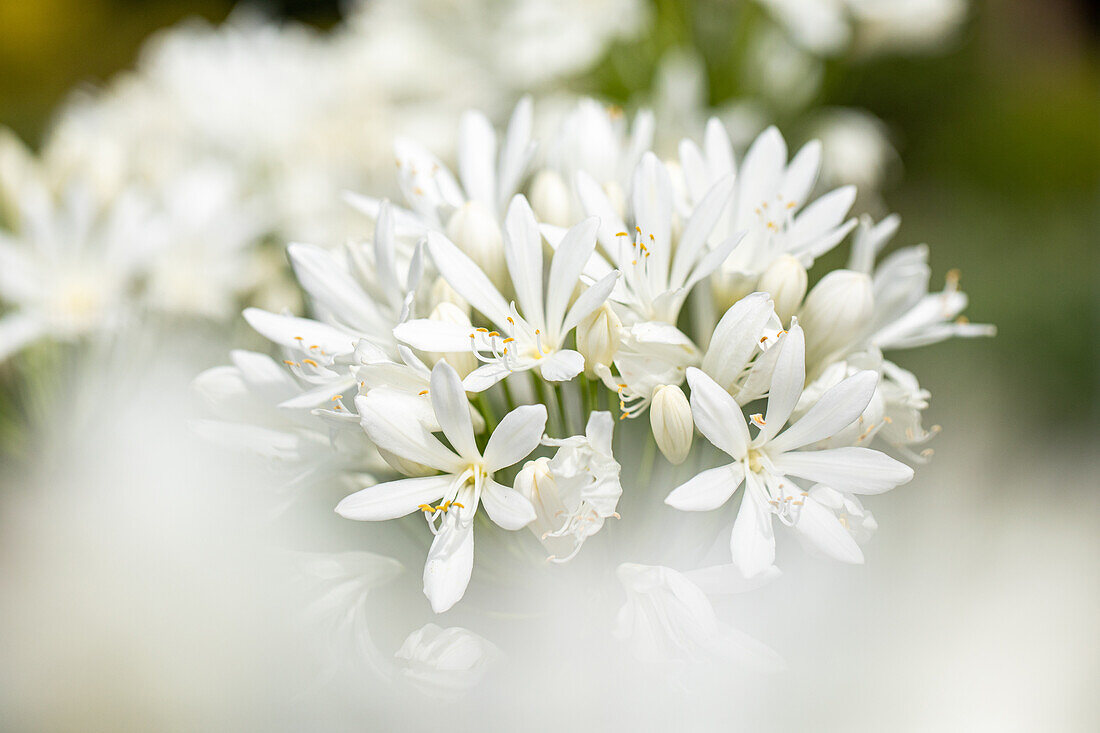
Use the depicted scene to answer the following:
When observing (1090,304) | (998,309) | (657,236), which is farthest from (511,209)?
(1090,304)

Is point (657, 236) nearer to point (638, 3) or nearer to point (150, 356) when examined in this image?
point (150, 356)

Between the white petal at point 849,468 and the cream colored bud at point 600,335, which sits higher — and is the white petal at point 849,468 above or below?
below

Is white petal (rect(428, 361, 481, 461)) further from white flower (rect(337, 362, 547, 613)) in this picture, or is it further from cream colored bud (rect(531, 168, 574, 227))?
cream colored bud (rect(531, 168, 574, 227))

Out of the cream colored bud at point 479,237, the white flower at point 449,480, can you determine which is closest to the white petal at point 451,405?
the white flower at point 449,480

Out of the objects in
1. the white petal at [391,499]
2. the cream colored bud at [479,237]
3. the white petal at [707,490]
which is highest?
the cream colored bud at [479,237]

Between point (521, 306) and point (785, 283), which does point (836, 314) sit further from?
point (521, 306)

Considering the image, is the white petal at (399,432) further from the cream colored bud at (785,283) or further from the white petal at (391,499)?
the cream colored bud at (785,283)

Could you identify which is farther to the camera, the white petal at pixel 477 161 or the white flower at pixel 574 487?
the white petal at pixel 477 161
